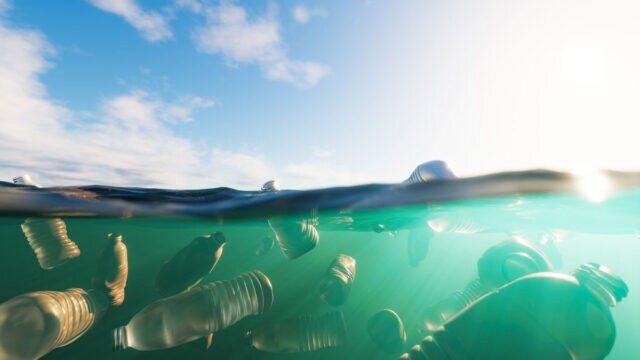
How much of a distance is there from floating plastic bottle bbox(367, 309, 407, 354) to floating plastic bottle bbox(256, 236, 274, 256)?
669 cm

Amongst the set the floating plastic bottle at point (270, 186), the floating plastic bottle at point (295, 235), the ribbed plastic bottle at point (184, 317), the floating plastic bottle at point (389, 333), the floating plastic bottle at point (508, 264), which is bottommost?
the floating plastic bottle at point (389, 333)

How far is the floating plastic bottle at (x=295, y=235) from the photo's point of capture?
322 inches

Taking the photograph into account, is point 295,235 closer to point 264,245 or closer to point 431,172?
point 431,172

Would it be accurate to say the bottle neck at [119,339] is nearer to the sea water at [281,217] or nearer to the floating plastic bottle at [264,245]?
the sea water at [281,217]

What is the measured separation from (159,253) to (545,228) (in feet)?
50.6

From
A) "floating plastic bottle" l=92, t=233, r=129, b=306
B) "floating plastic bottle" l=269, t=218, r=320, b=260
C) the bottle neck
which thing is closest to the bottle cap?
"floating plastic bottle" l=269, t=218, r=320, b=260

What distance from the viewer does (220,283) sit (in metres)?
6.71

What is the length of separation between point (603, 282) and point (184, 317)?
7297 mm

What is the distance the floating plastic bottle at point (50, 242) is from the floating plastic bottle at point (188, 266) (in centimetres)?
386

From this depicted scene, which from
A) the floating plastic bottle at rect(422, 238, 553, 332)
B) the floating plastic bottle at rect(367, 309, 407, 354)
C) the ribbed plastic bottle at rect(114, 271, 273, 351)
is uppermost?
the floating plastic bottle at rect(422, 238, 553, 332)

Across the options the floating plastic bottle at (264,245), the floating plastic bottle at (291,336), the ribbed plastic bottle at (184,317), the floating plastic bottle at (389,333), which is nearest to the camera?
the ribbed plastic bottle at (184,317)

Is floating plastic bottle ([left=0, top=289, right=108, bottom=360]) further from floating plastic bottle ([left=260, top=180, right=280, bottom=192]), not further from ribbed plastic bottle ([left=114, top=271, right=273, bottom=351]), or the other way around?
floating plastic bottle ([left=260, top=180, right=280, bottom=192])

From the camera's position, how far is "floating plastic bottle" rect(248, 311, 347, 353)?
293 inches

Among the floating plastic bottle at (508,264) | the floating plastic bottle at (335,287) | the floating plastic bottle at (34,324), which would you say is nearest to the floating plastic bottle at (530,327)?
the floating plastic bottle at (508,264)
